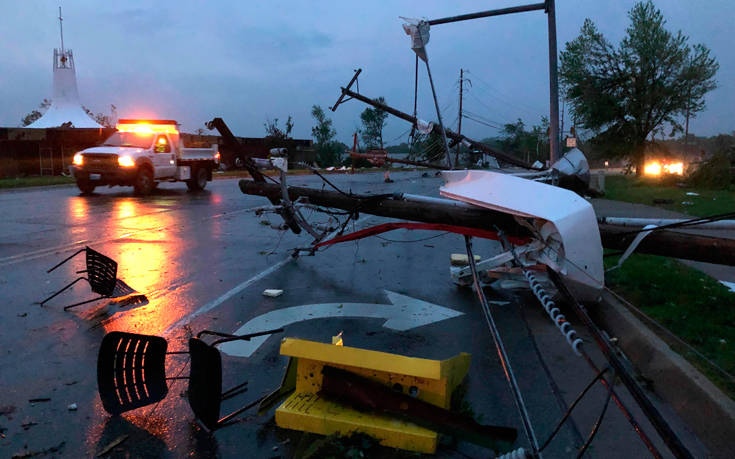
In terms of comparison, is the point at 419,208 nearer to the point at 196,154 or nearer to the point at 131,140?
the point at 131,140

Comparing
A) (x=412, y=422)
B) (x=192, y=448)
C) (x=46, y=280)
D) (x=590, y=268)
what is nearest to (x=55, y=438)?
(x=192, y=448)

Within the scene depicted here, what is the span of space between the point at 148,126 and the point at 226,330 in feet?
63.9

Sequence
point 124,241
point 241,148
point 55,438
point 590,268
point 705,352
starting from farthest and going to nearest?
point 124,241 < point 241,148 < point 705,352 < point 590,268 < point 55,438

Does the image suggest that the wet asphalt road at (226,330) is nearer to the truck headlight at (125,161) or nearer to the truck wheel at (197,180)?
the truck headlight at (125,161)

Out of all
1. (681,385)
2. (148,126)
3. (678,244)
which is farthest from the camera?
(148,126)

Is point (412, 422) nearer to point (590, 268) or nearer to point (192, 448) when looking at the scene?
point (192, 448)

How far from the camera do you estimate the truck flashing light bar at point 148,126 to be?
22750 millimetres

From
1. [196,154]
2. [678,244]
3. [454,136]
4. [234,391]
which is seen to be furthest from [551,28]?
[196,154]

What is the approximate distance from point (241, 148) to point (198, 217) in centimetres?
638

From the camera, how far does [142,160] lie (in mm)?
20516

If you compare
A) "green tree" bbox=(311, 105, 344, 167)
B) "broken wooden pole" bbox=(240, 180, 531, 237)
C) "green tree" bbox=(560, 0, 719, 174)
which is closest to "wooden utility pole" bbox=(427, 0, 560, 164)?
"broken wooden pole" bbox=(240, 180, 531, 237)

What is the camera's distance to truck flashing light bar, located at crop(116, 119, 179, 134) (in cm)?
2275

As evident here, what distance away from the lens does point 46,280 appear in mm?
7625

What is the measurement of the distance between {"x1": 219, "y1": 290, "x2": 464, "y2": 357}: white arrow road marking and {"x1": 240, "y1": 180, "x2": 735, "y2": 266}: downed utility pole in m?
1.07
